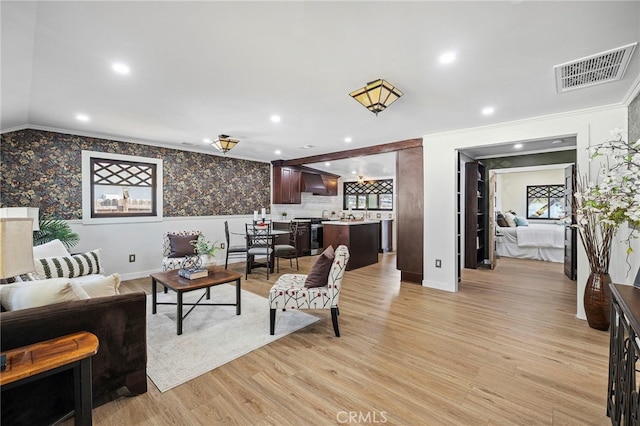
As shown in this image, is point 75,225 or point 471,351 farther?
point 75,225

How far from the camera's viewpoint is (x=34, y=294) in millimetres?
1594

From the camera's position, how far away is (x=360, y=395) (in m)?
1.90

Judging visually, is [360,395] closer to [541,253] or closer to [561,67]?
[561,67]

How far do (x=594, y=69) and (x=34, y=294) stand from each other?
427 centimetres

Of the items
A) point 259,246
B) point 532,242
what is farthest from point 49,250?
point 532,242

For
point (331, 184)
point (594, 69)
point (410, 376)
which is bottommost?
point (410, 376)

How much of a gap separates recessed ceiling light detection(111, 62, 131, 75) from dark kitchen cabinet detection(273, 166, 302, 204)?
15.3 ft

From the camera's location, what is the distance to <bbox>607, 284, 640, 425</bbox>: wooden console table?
1218 mm

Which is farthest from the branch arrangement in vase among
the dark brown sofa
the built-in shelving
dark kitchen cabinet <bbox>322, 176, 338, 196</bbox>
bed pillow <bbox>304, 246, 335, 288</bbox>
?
dark kitchen cabinet <bbox>322, 176, 338, 196</bbox>

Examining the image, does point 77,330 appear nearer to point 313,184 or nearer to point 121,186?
point 121,186

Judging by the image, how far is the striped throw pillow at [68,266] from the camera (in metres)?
2.85

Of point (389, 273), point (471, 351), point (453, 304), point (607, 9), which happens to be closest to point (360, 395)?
point (471, 351)

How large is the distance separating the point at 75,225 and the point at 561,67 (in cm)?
629

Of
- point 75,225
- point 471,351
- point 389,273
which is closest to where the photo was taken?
point 471,351
